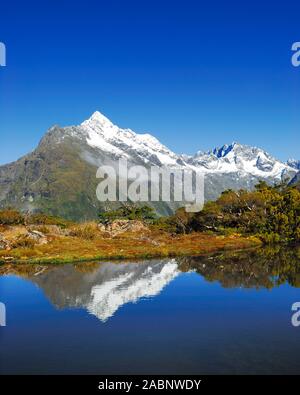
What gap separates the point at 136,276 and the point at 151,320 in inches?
889

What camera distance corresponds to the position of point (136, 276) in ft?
200

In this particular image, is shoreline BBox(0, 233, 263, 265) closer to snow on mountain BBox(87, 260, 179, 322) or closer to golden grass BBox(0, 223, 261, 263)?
golden grass BBox(0, 223, 261, 263)

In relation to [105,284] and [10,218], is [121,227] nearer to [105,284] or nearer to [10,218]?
[10,218]

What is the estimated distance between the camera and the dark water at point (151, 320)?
28.4 m

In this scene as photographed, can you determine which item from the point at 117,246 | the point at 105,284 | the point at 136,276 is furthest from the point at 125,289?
the point at 117,246

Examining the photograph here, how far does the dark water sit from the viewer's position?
93.1ft

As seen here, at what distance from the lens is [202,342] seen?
32125 mm

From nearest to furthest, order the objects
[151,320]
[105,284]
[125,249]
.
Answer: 1. [151,320]
2. [105,284]
3. [125,249]

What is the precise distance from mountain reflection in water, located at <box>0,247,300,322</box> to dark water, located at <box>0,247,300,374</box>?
0.15 m

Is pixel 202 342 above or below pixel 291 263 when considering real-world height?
below

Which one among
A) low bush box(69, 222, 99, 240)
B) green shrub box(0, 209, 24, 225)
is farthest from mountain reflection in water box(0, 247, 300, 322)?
green shrub box(0, 209, 24, 225)
